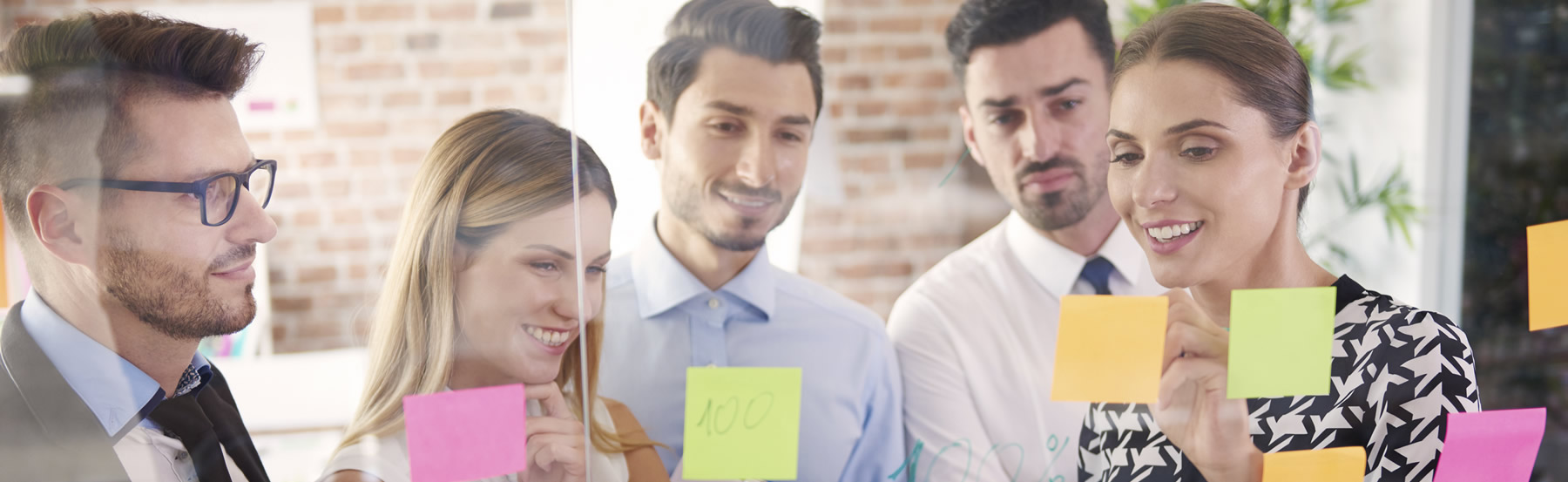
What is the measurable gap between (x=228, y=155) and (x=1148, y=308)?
110 centimetres

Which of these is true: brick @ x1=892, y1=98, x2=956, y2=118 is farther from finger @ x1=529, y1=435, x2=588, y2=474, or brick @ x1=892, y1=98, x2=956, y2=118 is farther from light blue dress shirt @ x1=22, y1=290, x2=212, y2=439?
light blue dress shirt @ x1=22, y1=290, x2=212, y2=439

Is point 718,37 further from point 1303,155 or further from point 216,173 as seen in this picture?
point 1303,155

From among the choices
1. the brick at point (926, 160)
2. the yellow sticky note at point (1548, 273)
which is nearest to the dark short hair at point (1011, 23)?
the brick at point (926, 160)

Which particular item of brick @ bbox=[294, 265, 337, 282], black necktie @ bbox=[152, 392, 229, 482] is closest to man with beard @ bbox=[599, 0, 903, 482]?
brick @ bbox=[294, 265, 337, 282]

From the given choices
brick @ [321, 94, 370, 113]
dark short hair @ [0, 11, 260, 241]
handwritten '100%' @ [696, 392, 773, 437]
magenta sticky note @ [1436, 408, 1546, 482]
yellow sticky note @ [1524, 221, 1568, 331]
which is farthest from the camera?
yellow sticky note @ [1524, 221, 1568, 331]

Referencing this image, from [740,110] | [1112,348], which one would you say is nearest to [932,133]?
[740,110]

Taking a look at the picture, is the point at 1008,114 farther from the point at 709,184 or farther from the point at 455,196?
the point at 455,196

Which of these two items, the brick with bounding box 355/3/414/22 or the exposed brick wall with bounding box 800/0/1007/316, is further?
the exposed brick wall with bounding box 800/0/1007/316

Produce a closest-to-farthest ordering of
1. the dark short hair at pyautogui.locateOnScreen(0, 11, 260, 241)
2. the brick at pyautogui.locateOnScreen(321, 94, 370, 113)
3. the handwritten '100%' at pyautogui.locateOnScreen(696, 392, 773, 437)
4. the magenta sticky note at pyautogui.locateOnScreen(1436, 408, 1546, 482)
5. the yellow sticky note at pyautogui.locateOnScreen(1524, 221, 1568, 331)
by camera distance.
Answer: the dark short hair at pyautogui.locateOnScreen(0, 11, 260, 241)
the brick at pyautogui.locateOnScreen(321, 94, 370, 113)
the handwritten '100%' at pyautogui.locateOnScreen(696, 392, 773, 437)
the magenta sticky note at pyautogui.locateOnScreen(1436, 408, 1546, 482)
the yellow sticky note at pyautogui.locateOnScreen(1524, 221, 1568, 331)

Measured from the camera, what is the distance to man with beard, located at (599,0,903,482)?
1077mm

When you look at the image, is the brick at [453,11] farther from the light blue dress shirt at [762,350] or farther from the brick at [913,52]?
the brick at [913,52]

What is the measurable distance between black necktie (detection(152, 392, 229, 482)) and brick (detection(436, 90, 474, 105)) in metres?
0.42

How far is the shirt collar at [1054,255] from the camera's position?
3.86 feet

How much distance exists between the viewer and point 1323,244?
122cm
